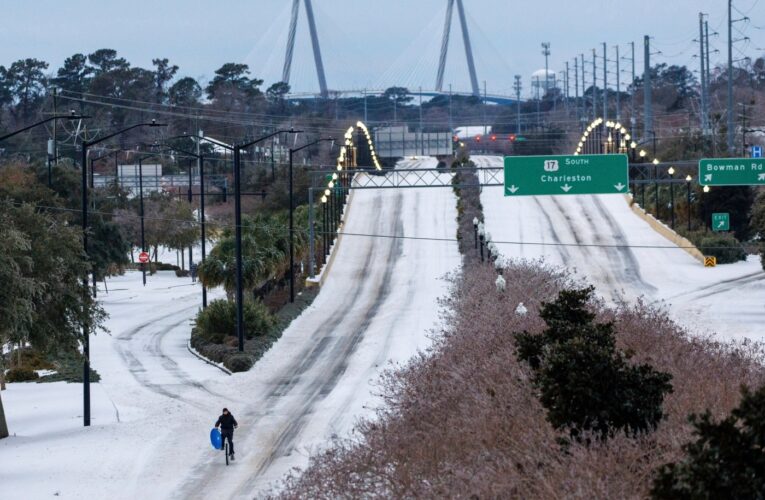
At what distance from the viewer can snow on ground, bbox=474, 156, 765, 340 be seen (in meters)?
56.2

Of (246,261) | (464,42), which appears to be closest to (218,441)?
(246,261)

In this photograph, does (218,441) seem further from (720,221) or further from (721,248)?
(720,221)

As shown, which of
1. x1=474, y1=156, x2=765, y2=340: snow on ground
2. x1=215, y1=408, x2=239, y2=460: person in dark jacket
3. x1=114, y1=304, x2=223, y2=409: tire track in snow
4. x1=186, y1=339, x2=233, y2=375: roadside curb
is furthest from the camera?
x1=474, y1=156, x2=765, y2=340: snow on ground

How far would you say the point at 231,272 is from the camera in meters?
58.1

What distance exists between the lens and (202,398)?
3928 centimetres

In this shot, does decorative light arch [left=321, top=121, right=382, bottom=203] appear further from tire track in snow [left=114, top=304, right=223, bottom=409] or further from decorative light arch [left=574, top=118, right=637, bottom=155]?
decorative light arch [left=574, top=118, right=637, bottom=155]

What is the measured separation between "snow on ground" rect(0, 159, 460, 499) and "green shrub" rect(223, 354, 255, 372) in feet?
1.33

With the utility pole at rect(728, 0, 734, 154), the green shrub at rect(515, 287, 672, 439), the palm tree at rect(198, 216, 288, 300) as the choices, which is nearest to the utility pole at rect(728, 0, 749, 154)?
the utility pole at rect(728, 0, 734, 154)

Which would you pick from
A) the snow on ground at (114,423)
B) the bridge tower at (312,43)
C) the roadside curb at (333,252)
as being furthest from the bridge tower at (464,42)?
the snow on ground at (114,423)

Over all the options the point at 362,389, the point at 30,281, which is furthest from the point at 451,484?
the point at 362,389

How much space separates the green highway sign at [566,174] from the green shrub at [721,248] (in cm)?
1466

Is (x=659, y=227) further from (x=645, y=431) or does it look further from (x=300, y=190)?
(x=645, y=431)

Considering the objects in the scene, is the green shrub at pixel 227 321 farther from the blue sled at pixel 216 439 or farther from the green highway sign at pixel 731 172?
the green highway sign at pixel 731 172

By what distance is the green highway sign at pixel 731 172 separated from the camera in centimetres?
6012
